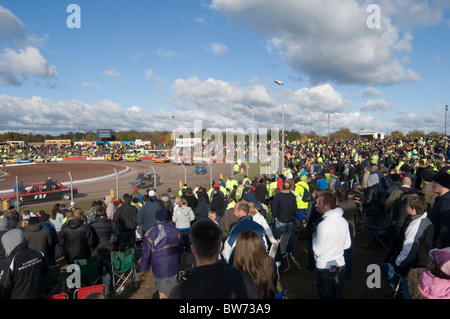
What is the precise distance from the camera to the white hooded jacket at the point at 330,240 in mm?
3686

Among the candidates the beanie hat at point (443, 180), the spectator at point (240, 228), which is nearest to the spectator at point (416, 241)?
the beanie hat at point (443, 180)

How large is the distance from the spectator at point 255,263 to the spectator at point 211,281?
0.64 m

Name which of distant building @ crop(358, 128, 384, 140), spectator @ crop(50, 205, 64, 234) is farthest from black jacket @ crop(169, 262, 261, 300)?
distant building @ crop(358, 128, 384, 140)

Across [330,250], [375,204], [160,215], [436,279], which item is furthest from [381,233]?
[160,215]

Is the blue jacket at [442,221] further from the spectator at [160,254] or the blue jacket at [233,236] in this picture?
the spectator at [160,254]

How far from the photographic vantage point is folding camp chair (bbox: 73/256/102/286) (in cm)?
510

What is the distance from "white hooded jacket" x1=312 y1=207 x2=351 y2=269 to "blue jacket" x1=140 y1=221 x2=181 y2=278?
2.14m

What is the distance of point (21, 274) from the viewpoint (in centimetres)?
359

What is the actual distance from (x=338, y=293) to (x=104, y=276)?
14.1ft

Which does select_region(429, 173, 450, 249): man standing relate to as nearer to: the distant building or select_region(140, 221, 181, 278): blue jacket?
select_region(140, 221, 181, 278): blue jacket

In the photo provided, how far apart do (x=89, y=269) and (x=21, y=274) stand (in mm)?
1663

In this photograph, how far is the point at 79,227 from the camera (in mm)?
5312
